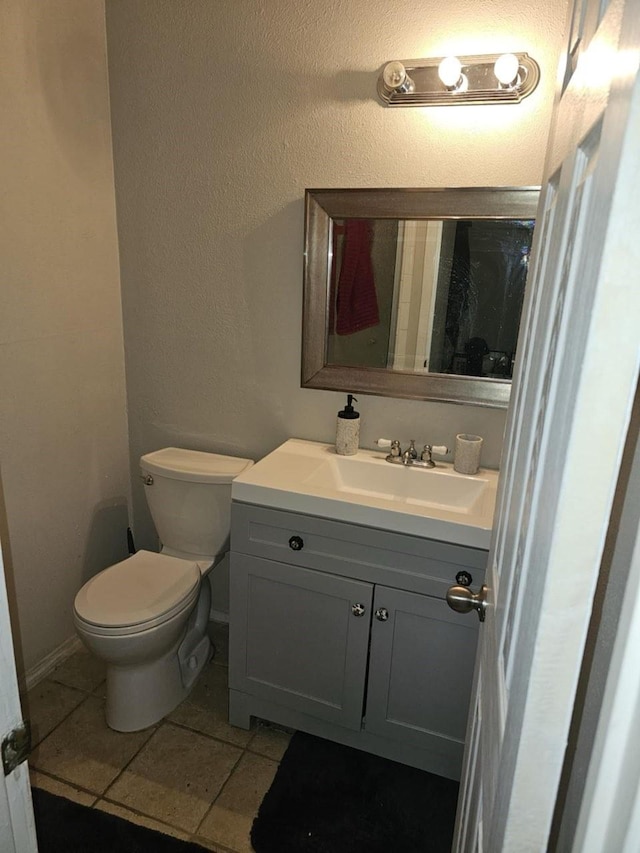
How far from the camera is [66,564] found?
216 centimetres

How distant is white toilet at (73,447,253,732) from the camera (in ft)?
5.72

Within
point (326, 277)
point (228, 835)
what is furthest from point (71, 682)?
point (326, 277)

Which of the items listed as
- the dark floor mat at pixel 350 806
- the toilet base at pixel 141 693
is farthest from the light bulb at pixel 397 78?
the dark floor mat at pixel 350 806

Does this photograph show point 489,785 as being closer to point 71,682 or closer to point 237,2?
point 71,682

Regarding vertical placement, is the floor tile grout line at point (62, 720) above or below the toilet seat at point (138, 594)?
below

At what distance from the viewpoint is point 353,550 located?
1.62 meters

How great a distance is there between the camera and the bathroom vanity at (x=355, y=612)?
61.3 inches

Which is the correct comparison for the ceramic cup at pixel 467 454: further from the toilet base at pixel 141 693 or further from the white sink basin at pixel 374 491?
the toilet base at pixel 141 693

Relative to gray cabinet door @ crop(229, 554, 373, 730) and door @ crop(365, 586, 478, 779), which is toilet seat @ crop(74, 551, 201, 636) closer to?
gray cabinet door @ crop(229, 554, 373, 730)

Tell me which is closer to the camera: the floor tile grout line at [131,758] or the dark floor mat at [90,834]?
the dark floor mat at [90,834]

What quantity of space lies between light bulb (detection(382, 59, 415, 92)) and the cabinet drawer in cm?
132

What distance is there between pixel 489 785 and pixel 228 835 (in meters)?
1.23

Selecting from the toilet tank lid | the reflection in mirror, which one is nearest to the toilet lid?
the toilet tank lid

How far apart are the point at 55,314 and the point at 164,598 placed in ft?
3.50
